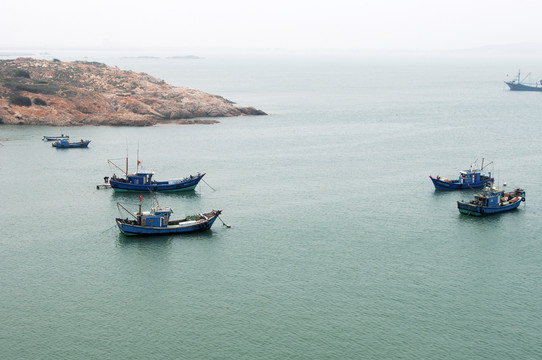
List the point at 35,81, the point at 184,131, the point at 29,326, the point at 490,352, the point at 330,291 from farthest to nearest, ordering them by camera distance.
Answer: the point at 35,81 < the point at 184,131 < the point at 330,291 < the point at 29,326 < the point at 490,352

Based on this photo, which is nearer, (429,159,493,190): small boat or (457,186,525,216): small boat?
(457,186,525,216): small boat

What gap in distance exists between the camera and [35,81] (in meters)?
130

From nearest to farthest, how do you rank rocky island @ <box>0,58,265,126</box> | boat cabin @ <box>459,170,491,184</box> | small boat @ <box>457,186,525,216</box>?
small boat @ <box>457,186,525,216</box>, boat cabin @ <box>459,170,491,184</box>, rocky island @ <box>0,58,265,126</box>

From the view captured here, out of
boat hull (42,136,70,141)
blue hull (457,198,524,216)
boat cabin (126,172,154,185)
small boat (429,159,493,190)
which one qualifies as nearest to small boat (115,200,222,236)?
boat cabin (126,172,154,185)

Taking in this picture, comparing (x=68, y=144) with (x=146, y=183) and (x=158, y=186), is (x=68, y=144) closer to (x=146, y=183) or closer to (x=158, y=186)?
(x=146, y=183)

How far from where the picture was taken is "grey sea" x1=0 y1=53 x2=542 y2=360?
39031mm

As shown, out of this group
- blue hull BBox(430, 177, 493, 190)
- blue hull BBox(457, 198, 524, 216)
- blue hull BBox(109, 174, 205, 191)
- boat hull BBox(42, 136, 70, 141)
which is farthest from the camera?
boat hull BBox(42, 136, 70, 141)

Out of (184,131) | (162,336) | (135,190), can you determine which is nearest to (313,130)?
(184,131)

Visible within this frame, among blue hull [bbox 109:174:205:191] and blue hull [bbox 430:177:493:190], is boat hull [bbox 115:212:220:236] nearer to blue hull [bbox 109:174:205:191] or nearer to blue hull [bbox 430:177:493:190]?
blue hull [bbox 109:174:205:191]

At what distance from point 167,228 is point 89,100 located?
254 feet

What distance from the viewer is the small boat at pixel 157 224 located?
184ft

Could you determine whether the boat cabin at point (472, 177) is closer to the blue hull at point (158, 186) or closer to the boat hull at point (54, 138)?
the blue hull at point (158, 186)

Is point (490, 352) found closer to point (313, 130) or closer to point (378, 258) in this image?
point (378, 258)

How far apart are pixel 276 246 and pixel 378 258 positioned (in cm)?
906
